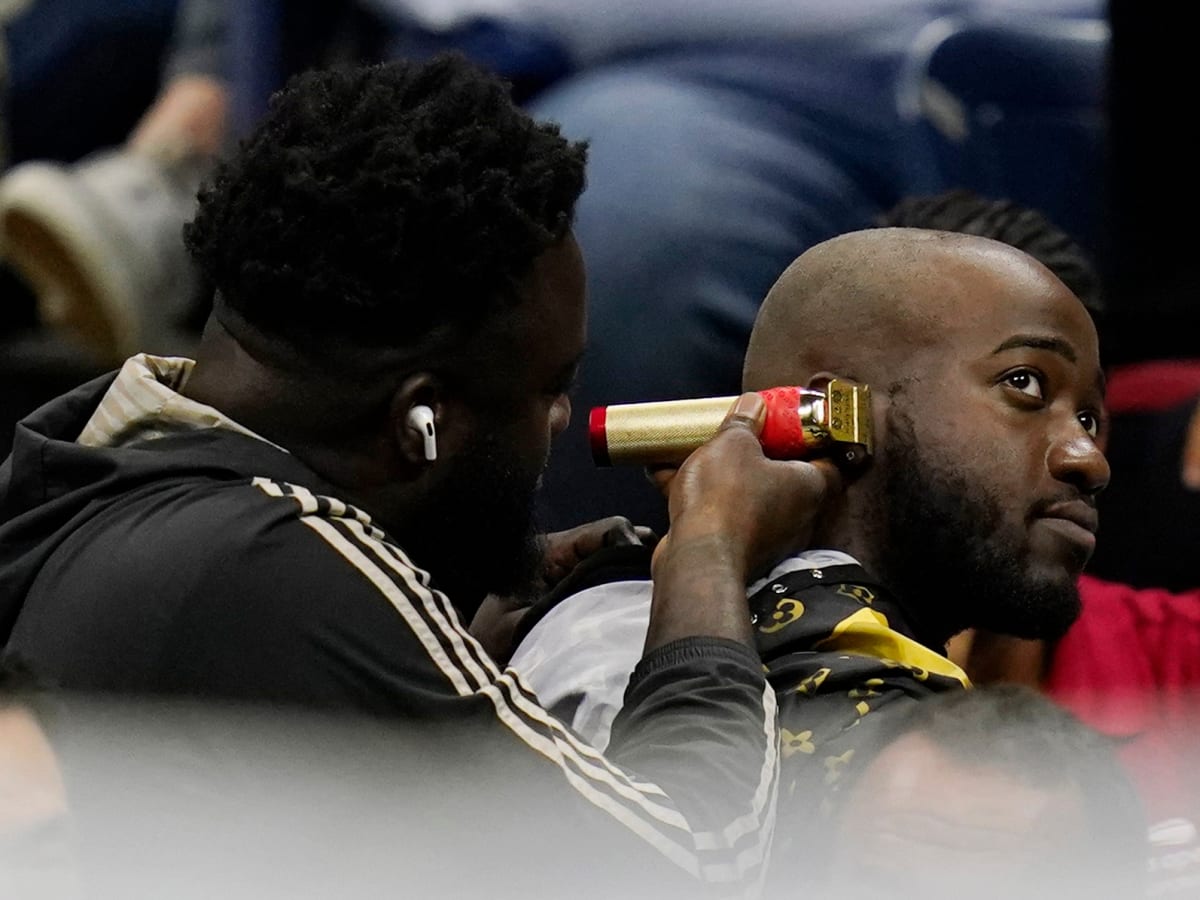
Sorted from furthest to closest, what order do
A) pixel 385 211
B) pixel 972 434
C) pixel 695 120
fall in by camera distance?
1. pixel 695 120
2. pixel 972 434
3. pixel 385 211

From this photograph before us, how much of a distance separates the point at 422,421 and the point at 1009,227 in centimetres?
95

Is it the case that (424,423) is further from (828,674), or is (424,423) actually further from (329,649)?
(828,674)

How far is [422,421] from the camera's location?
126 cm

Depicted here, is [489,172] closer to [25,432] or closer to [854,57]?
[25,432]

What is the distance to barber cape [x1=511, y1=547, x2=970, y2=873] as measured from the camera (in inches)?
48.3

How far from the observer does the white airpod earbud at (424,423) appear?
1.26m

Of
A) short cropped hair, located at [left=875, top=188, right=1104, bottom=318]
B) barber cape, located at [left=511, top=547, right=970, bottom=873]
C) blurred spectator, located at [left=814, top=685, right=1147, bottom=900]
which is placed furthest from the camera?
short cropped hair, located at [left=875, top=188, right=1104, bottom=318]

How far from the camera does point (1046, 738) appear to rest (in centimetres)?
111

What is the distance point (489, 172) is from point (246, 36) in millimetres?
1902

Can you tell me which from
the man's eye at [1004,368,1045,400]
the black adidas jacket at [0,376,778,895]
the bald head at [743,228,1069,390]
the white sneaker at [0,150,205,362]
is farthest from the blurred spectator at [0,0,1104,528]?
the black adidas jacket at [0,376,778,895]

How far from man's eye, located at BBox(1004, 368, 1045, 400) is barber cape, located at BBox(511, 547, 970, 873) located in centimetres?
17

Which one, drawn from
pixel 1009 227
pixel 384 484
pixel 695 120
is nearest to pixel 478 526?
pixel 384 484

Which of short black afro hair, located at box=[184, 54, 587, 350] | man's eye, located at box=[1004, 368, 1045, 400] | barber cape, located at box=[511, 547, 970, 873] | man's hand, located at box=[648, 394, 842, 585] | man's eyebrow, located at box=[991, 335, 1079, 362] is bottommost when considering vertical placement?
barber cape, located at box=[511, 547, 970, 873]

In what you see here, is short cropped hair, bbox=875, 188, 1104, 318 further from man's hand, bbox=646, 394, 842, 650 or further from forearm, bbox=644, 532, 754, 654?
forearm, bbox=644, 532, 754, 654
